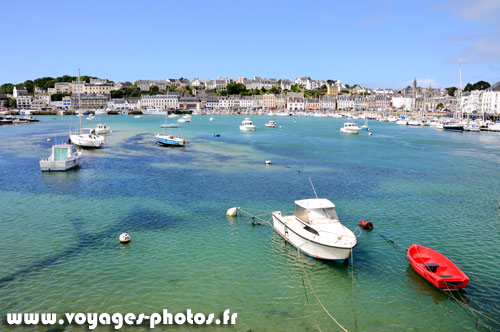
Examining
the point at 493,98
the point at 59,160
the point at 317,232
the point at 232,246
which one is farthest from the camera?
the point at 493,98

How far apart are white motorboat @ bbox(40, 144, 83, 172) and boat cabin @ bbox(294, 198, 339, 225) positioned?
33829mm

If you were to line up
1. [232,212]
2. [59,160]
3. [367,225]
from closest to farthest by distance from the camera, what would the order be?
[367,225]
[232,212]
[59,160]

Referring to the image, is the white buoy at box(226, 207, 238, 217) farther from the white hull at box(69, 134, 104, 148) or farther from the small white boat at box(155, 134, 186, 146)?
the white hull at box(69, 134, 104, 148)

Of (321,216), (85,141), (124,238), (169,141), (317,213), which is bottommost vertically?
(124,238)

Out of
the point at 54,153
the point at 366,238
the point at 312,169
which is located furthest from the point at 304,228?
the point at 54,153

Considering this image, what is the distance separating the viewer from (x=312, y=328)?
14531 mm

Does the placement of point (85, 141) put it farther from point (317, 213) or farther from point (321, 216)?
point (321, 216)

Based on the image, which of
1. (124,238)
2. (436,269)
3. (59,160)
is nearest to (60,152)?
(59,160)

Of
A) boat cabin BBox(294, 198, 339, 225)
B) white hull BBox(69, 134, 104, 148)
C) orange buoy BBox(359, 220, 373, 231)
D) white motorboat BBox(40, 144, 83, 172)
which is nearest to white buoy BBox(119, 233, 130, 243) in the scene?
boat cabin BBox(294, 198, 339, 225)

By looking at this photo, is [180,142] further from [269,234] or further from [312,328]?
[312,328]

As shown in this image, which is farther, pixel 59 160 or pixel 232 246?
pixel 59 160

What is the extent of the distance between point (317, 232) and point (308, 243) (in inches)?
31.9

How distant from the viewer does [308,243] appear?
2011cm

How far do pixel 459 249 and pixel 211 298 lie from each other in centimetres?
1584
